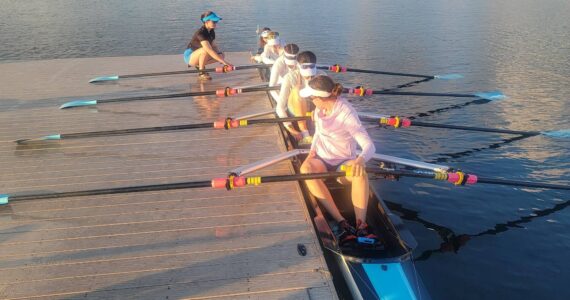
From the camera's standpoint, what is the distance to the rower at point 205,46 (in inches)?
524

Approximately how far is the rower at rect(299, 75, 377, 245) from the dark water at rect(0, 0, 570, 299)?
1.97 m

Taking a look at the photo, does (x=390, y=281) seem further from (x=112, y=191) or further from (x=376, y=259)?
(x=112, y=191)

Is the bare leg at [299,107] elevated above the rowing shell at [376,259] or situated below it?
above

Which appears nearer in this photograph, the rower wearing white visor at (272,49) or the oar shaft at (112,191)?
the oar shaft at (112,191)

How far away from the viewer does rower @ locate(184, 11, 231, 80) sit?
1332 cm

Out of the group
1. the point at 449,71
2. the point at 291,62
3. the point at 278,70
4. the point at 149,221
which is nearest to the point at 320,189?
the point at 149,221

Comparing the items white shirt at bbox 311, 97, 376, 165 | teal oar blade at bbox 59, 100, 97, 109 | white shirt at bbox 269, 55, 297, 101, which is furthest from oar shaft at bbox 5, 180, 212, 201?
teal oar blade at bbox 59, 100, 97, 109

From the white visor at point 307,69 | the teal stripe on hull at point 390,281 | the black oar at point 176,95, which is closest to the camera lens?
the teal stripe on hull at point 390,281

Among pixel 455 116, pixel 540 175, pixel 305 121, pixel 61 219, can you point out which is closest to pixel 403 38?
pixel 455 116

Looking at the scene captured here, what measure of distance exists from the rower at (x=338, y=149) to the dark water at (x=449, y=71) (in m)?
1.97

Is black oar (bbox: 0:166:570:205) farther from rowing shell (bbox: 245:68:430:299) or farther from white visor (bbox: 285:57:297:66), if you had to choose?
white visor (bbox: 285:57:297:66)

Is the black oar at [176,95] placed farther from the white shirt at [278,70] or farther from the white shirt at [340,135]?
the white shirt at [340,135]

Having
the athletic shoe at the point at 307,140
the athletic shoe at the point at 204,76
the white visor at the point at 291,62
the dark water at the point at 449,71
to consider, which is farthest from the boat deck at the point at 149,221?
the athletic shoe at the point at 204,76

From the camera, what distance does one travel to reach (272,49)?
1470cm
